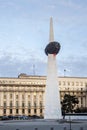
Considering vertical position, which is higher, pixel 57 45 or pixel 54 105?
pixel 57 45

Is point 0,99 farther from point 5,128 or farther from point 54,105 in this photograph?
point 5,128

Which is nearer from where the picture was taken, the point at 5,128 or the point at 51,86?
the point at 5,128

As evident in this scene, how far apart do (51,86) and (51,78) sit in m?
1.83

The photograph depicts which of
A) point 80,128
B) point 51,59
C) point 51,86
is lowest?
point 80,128

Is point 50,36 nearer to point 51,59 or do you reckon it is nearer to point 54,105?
point 51,59

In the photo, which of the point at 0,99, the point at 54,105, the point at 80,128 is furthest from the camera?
the point at 0,99

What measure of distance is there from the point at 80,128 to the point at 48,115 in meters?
36.3

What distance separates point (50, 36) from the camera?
98.4 meters

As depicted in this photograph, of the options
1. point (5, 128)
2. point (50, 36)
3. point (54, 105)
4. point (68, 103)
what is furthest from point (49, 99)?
point (68, 103)

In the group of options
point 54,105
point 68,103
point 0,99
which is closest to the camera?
point 54,105

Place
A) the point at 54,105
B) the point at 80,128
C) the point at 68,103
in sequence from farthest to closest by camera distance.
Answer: the point at 68,103
the point at 54,105
the point at 80,128

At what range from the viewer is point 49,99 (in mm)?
96188

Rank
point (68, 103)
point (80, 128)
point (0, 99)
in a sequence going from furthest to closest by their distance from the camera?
point (0, 99)
point (68, 103)
point (80, 128)

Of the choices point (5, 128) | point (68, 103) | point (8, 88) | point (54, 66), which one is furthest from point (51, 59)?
point (8, 88)
